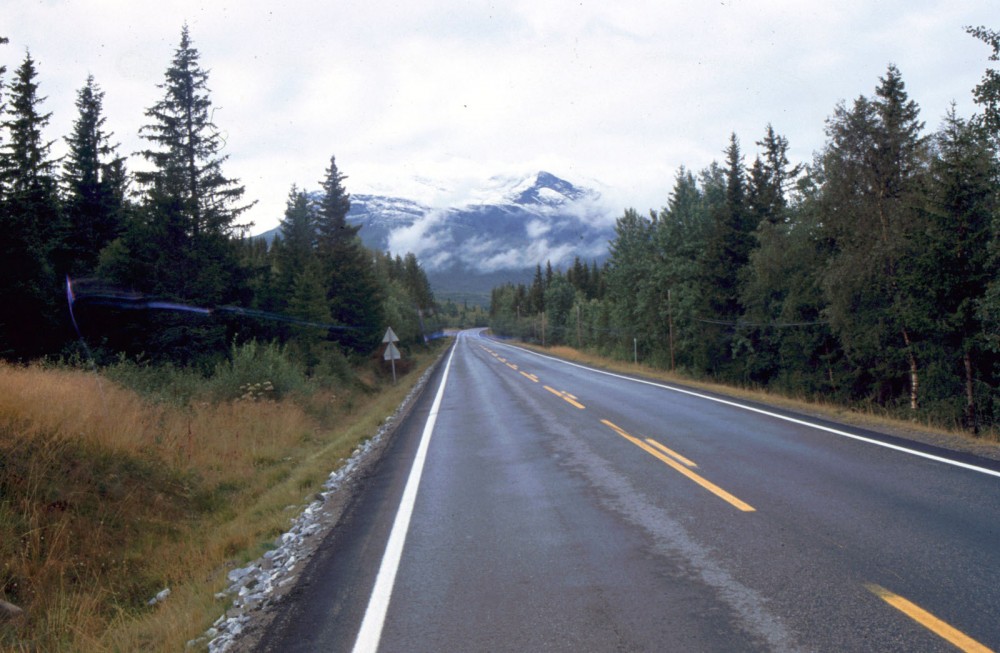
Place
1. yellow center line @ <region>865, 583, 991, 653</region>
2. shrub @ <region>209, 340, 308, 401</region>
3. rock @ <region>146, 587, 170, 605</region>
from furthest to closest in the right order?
shrub @ <region>209, 340, 308, 401</region>, rock @ <region>146, 587, 170, 605</region>, yellow center line @ <region>865, 583, 991, 653</region>

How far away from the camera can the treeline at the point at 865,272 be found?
1831 cm

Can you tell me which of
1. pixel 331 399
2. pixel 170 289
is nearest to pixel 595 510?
pixel 331 399

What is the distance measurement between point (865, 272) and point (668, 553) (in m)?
21.4

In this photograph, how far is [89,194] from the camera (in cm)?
2797

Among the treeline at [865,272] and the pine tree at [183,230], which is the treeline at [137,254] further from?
the treeline at [865,272]

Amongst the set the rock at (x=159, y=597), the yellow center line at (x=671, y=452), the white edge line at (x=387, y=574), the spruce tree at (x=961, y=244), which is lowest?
the rock at (x=159, y=597)

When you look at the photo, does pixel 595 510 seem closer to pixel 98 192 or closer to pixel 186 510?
pixel 186 510

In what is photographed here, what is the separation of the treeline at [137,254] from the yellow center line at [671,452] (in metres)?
16.5

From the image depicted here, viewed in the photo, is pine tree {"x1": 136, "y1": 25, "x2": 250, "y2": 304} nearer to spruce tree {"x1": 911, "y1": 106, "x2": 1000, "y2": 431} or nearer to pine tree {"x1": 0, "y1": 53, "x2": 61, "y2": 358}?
pine tree {"x1": 0, "y1": 53, "x2": 61, "y2": 358}

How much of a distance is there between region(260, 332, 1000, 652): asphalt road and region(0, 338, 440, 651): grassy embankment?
1216 millimetres

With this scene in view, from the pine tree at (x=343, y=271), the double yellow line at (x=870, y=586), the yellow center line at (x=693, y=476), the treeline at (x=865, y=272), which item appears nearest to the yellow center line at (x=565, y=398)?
the double yellow line at (x=870, y=586)

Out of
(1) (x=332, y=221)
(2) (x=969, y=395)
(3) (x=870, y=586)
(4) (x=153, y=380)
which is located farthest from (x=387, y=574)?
(1) (x=332, y=221)

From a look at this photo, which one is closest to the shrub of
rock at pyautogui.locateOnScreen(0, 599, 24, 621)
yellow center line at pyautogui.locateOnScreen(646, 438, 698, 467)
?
yellow center line at pyautogui.locateOnScreen(646, 438, 698, 467)

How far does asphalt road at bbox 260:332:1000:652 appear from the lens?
386 centimetres
